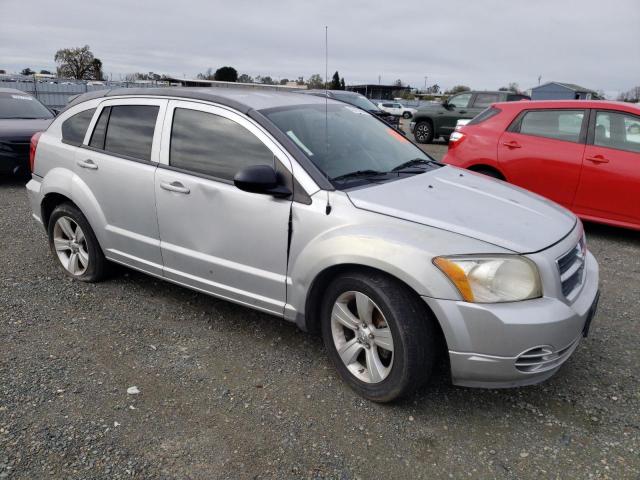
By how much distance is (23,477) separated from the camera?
2268mm

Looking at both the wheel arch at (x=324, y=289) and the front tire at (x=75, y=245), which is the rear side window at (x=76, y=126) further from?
the wheel arch at (x=324, y=289)

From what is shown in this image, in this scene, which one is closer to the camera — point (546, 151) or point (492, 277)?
point (492, 277)

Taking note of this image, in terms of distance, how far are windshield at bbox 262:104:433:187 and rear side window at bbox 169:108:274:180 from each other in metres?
0.22

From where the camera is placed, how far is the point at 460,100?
15648 millimetres

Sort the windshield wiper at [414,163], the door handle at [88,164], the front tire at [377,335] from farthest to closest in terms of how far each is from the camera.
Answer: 1. the door handle at [88,164]
2. the windshield wiper at [414,163]
3. the front tire at [377,335]

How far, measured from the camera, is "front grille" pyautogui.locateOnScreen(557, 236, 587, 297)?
2.62 m

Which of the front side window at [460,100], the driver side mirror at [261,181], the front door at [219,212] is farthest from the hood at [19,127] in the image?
the front side window at [460,100]

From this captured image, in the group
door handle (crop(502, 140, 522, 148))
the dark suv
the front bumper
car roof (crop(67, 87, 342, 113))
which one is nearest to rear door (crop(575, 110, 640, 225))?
door handle (crop(502, 140, 522, 148))

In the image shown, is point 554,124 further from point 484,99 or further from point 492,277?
point 484,99

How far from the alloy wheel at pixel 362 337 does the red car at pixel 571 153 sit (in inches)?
160

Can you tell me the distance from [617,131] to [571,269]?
3.77 m

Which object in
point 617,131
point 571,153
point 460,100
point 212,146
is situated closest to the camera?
point 212,146

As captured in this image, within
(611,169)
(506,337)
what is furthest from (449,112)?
(506,337)

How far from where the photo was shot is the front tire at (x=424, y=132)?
15930 millimetres
